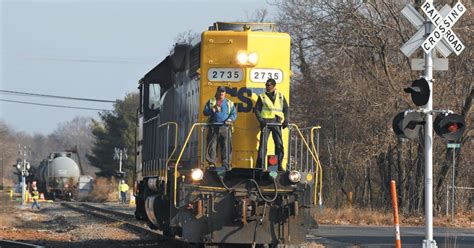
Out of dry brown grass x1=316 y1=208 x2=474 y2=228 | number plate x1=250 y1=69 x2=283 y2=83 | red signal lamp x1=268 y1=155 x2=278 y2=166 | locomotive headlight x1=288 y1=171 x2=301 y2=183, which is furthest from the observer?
dry brown grass x1=316 y1=208 x2=474 y2=228

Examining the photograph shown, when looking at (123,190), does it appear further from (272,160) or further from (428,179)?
(428,179)

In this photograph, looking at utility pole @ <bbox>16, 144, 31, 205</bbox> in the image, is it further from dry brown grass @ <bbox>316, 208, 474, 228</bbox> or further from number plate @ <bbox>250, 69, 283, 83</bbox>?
number plate @ <bbox>250, 69, 283, 83</bbox>

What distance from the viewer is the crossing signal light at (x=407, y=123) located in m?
12.2

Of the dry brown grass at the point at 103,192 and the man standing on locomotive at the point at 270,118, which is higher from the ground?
the man standing on locomotive at the point at 270,118

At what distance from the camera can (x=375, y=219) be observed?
3002cm

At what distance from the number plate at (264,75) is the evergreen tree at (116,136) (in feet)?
204

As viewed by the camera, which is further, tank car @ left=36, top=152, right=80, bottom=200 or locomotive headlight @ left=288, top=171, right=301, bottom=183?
tank car @ left=36, top=152, right=80, bottom=200

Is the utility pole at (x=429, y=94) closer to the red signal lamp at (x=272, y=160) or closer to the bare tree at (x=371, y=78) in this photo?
the red signal lamp at (x=272, y=160)

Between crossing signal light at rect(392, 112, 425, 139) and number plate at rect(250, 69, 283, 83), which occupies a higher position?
number plate at rect(250, 69, 283, 83)

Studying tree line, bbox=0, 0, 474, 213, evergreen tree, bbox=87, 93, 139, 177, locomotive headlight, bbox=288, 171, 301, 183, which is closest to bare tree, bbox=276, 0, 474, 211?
tree line, bbox=0, 0, 474, 213

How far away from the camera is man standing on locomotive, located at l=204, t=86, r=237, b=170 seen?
13.7 meters

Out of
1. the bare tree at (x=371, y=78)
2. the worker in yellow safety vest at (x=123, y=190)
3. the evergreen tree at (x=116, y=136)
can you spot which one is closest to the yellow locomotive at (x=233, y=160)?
the bare tree at (x=371, y=78)

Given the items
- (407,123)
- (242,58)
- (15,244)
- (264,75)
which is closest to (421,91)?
(407,123)

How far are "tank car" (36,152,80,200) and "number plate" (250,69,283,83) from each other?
4860 cm
